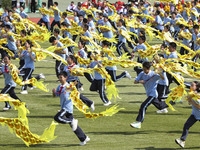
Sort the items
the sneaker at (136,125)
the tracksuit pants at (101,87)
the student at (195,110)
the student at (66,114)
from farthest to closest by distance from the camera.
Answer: the tracksuit pants at (101,87) < the sneaker at (136,125) < the student at (66,114) < the student at (195,110)

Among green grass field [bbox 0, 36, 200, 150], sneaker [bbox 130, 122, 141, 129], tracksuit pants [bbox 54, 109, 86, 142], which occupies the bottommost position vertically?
green grass field [bbox 0, 36, 200, 150]

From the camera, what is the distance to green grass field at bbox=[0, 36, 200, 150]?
11.1 m

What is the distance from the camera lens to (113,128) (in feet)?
41.1

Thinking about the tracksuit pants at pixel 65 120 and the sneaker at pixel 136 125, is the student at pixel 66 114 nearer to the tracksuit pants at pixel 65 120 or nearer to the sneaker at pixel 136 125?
the tracksuit pants at pixel 65 120

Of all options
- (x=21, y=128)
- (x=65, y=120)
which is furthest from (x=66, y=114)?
(x=21, y=128)

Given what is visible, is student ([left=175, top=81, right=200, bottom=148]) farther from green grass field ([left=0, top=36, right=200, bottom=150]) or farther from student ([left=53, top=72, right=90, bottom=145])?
student ([left=53, top=72, right=90, bottom=145])

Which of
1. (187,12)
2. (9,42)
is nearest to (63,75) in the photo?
(9,42)

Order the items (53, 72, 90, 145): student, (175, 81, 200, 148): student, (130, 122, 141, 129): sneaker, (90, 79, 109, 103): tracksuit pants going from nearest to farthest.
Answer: (175, 81, 200, 148): student → (53, 72, 90, 145): student → (130, 122, 141, 129): sneaker → (90, 79, 109, 103): tracksuit pants

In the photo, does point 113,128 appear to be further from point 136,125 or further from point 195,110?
point 195,110

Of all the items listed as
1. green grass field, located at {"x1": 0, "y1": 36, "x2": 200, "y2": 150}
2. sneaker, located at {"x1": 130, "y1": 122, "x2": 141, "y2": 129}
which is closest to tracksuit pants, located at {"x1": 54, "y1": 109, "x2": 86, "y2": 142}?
green grass field, located at {"x1": 0, "y1": 36, "x2": 200, "y2": 150}

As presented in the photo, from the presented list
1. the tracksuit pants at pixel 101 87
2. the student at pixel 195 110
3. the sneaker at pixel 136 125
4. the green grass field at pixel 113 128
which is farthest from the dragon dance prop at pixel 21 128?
the tracksuit pants at pixel 101 87

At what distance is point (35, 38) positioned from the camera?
19.2 m

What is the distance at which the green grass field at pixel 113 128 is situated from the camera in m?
11.1

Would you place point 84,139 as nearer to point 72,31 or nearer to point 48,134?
point 48,134
